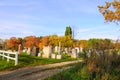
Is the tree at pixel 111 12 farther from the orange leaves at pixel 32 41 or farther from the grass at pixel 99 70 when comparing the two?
the orange leaves at pixel 32 41

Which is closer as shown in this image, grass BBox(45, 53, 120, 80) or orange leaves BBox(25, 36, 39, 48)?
grass BBox(45, 53, 120, 80)

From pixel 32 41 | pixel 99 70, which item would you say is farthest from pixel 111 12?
pixel 32 41

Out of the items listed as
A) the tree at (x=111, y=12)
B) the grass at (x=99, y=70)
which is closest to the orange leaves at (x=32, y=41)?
the tree at (x=111, y=12)

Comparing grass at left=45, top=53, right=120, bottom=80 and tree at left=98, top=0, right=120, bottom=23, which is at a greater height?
tree at left=98, top=0, right=120, bottom=23

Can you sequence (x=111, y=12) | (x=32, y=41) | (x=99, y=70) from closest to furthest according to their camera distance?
(x=99, y=70) < (x=111, y=12) < (x=32, y=41)

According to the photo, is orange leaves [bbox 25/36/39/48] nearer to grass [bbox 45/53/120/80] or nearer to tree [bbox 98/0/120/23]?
tree [bbox 98/0/120/23]

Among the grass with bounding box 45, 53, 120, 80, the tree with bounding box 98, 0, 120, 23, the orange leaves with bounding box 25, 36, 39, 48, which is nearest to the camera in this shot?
the grass with bounding box 45, 53, 120, 80

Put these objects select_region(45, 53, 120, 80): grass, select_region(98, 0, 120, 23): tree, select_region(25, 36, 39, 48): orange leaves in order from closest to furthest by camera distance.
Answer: select_region(45, 53, 120, 80): grass → select_region(98, 0, 120, 23): tree → select_region(25, 36, 39, 48): orange leaves

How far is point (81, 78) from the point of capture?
40.6 feet

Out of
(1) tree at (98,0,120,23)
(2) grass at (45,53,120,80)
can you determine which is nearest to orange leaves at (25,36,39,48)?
(1) tree at (98,0,120,23)

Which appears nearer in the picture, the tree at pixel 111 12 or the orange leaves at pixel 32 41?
the tree at pixel 111 12

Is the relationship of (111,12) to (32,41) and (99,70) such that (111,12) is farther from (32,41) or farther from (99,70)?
(32,41)

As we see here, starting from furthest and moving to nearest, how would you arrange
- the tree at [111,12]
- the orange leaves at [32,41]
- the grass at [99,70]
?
the orange leaves at [32,41] → the tree at [111,12] → the grass at [99,70]

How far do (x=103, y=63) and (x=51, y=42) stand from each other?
3013 inches
